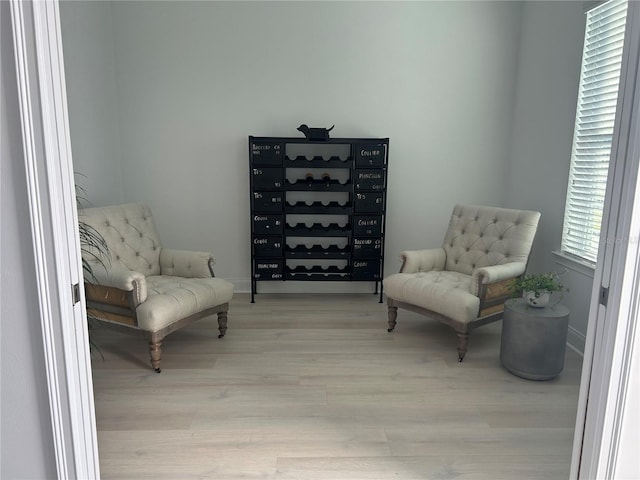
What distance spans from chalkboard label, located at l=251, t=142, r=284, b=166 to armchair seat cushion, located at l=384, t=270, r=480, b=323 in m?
1.44

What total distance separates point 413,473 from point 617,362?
1031 mm

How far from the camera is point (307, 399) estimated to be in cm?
242

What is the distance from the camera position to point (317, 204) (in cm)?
397

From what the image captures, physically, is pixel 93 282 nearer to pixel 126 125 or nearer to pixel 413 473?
pixel 126 125

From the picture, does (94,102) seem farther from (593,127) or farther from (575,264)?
(575,264)

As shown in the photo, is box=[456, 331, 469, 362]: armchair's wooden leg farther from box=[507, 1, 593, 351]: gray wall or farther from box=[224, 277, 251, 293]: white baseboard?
box=[224, 277, 251, 293]: white baseboard

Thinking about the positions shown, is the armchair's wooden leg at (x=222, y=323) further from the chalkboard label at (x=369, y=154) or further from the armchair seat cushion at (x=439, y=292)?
the chalkboard label at (x=369, y=154)

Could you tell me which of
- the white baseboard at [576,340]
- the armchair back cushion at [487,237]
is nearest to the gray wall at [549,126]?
the white baseboard at [576,340]

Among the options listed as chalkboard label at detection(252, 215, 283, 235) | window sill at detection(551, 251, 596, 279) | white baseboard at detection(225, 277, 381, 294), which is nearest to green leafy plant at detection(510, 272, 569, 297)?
window sill at detection(551, 251, 596, 279)

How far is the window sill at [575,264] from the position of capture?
2914 mm

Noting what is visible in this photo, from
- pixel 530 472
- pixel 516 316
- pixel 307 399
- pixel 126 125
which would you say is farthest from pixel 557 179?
pixel 126 125

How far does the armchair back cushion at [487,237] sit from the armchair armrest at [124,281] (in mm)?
2295

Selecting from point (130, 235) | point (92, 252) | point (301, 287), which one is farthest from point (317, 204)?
point (92, 252)

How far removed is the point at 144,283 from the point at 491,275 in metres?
2.17
